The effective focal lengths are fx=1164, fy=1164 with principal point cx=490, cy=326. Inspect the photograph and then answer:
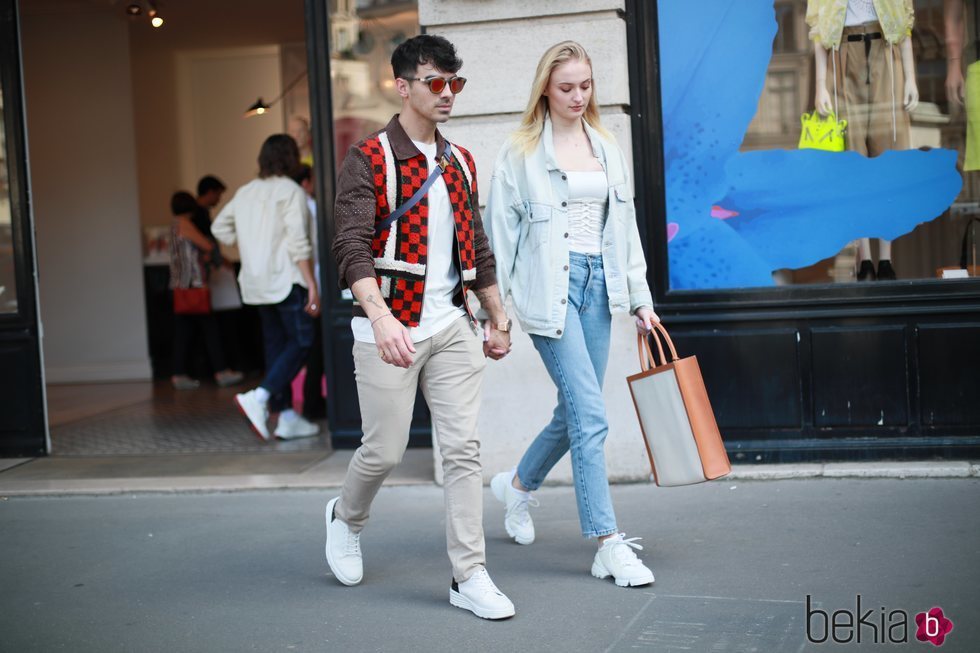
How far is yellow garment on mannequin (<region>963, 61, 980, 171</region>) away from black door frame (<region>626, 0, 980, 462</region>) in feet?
2.28

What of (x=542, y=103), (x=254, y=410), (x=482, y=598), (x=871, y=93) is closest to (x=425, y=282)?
(x=542, y=103)

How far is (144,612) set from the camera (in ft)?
14.9

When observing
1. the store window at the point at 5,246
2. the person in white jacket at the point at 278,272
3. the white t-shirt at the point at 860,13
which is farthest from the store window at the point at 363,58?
the white t-shirt at the point at 860,13

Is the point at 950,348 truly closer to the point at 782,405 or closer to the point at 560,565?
the point at 782,405

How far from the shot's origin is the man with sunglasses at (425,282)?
4.21m

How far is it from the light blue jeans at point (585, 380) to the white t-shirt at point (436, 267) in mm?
517

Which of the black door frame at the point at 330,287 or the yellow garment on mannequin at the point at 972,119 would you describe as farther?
the black door frame at the point at 330,287

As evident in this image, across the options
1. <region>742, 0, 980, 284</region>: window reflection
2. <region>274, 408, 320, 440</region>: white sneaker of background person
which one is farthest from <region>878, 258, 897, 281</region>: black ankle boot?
<region>274, 408, 320, 440</region>: white sneaker of background person

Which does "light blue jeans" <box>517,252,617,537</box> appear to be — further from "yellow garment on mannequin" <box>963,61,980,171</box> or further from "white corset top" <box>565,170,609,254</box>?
"yellow garment on mannequin" <box>963,61,980,171</box>

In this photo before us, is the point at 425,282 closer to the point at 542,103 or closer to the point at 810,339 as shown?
the point at 542,103

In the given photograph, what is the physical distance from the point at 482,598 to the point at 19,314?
483 centimetres

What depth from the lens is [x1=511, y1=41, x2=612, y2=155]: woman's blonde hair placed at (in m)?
4.67

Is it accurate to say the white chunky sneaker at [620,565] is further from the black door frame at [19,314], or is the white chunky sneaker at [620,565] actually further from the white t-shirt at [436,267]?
the black door frame at [19,314]

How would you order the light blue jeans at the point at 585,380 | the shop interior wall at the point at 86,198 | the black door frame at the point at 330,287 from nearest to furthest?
the light blue jeans at the point at 585,380
the black door frame at the point at 330,287
the shop interior wall at the point at 86,198
